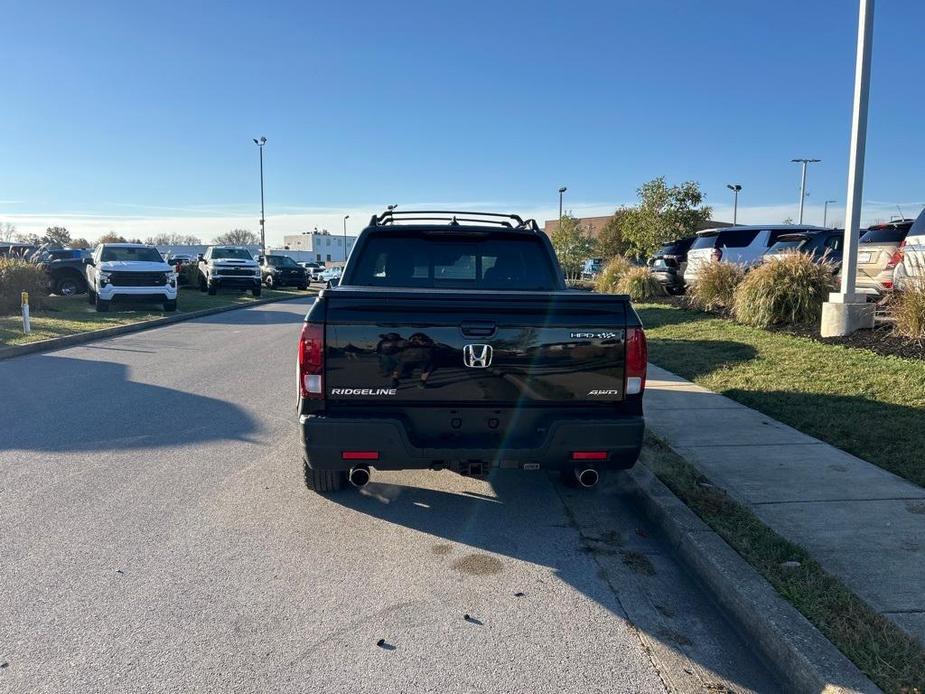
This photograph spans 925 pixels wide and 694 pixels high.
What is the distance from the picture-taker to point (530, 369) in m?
4.06

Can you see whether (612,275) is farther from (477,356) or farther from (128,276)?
(477,356)

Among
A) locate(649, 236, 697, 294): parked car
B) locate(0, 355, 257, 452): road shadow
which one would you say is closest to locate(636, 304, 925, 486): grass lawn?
locate(0, 355, 257, 452): road shadow

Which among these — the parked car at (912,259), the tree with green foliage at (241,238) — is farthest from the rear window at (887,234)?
the tree with green foliage at (241,238)

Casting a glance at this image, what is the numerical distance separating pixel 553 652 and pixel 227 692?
140cm

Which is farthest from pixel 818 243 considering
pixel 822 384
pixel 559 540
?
pixel 559 540

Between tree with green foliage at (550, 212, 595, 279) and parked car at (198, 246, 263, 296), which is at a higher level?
tree with green foliage at (550, 212, 595, 279)

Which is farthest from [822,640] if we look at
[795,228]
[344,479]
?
[795,228]

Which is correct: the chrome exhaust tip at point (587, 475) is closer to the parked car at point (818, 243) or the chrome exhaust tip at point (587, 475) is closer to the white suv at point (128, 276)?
the parked car at point (818, 243)

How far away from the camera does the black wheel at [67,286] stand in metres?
23.2

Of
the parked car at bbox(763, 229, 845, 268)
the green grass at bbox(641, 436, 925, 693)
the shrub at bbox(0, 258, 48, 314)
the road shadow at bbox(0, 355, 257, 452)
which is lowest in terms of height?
the road shadow at bbox(0, 355, 257, 452)

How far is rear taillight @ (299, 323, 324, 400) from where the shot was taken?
3.92 meters

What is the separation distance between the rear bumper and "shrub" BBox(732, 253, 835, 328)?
8340 millimetres

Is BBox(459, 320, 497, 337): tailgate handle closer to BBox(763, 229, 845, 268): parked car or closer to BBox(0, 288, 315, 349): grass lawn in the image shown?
BBox(0, 288, 315, 349): grass lawn

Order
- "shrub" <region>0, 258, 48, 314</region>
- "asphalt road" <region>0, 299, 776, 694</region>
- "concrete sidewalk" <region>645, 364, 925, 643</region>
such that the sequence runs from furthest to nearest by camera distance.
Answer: "shrub" <region>0, 258, 48, 314</region> → "concrete sidewalk" <region>645, 364, 925, 643</region> → "asphalt road" <region>0, 299, 776, 694</region>
